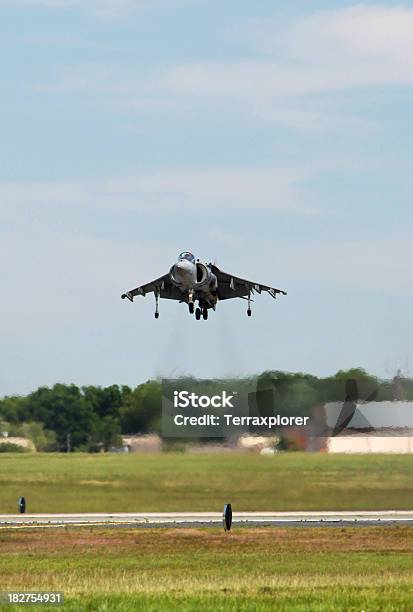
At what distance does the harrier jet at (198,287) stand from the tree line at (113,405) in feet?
27.6

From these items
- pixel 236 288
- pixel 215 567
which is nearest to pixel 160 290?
pixel 236 288

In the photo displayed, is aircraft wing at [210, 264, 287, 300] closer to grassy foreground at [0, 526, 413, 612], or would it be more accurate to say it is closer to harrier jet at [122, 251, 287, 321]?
harrier jet at [122, 251, 287, 321]

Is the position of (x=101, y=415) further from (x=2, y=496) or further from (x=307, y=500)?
(x=307, y=500)

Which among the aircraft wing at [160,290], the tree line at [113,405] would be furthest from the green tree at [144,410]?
the aircraft wing at [160,290]

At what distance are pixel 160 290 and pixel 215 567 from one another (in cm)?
1996

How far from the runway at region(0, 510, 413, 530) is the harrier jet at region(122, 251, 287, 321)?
10061 mm

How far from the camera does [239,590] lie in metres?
36.9

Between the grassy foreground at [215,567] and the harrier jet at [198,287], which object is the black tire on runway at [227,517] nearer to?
the grassy foreground at [215,567]

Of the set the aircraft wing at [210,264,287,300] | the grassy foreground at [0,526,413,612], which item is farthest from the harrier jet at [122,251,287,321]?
the grassy foreground at [0,526,413,612]

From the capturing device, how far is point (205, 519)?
2665 inches

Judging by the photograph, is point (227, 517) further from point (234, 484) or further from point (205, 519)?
point (234, 484)

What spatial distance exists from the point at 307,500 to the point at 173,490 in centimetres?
699

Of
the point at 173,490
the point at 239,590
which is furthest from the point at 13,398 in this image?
the point at 239,590

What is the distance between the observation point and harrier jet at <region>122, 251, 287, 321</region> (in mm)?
57750
